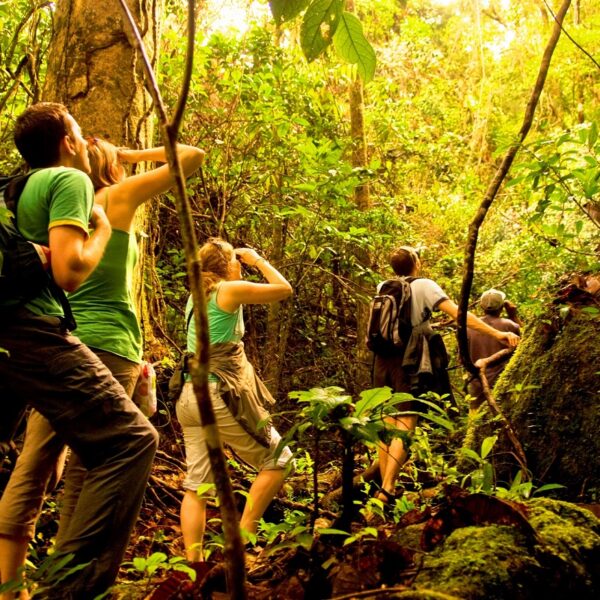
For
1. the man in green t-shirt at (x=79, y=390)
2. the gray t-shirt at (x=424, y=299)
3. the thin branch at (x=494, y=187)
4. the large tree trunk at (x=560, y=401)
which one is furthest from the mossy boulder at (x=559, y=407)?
the man in green t-shirt at (x=79, y=390)

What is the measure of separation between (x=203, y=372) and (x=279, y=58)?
22.1 feet

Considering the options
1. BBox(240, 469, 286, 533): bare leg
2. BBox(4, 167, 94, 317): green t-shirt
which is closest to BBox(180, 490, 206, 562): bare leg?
BBox(240, 469, 286, 533): bare leg

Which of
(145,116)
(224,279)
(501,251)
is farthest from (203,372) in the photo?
(501,251)

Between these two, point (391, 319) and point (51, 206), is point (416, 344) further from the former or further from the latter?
point (51, 206)

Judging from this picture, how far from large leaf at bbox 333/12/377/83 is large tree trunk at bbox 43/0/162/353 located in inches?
102

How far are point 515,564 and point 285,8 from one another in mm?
1454

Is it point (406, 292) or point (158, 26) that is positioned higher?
point (158, 26)

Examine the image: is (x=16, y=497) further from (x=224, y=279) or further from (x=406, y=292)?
(x=406, y=292)

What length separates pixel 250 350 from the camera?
27.0 ft

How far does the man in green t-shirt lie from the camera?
2.27 meters

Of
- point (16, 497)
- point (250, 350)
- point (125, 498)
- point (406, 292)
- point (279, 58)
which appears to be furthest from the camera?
point (250, 350)

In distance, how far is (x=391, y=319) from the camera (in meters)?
5.07

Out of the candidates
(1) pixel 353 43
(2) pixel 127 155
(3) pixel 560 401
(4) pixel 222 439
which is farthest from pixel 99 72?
(3) pixel 560 401

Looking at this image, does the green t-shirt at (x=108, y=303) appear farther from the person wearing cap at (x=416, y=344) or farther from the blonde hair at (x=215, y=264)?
the person wearing cap at (x=416, y=344)
